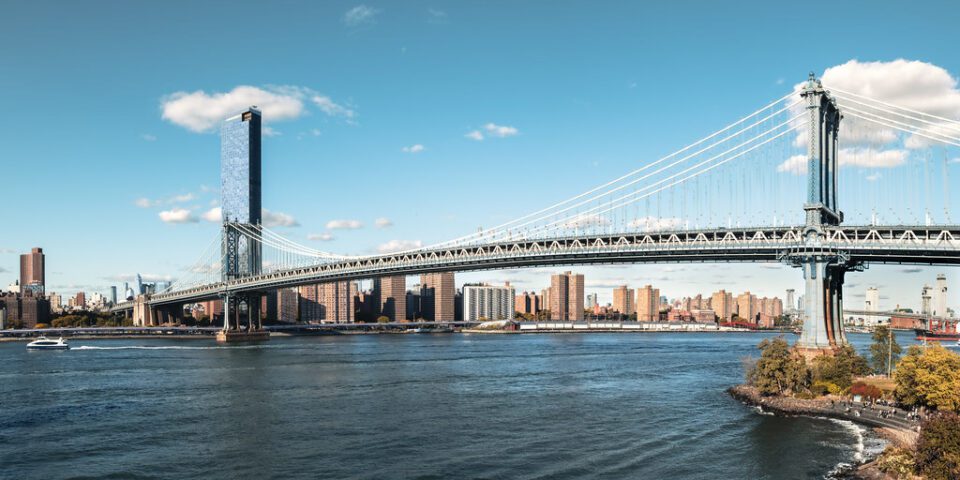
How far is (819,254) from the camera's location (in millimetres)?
45188

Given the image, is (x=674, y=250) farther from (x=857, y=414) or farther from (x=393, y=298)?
(x=393, y=298)

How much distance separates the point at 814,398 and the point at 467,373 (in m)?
24.8

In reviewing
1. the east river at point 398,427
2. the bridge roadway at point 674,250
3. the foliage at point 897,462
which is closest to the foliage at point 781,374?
the east river at point 398,427

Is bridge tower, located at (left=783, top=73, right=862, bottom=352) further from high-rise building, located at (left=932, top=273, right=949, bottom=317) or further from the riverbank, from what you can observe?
high-rise building, located at (left=932, top=273, right=949, bottom=317)

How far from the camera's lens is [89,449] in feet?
90.2

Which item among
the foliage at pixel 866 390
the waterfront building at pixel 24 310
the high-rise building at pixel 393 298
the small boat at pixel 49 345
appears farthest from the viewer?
the high-rise building at pixel 393 298

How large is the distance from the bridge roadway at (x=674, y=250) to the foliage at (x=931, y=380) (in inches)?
471

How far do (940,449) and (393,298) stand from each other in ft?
522

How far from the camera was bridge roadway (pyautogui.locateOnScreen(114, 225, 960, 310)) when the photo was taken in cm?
4409

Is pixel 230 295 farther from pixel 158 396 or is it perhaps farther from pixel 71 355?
pixel 158 396

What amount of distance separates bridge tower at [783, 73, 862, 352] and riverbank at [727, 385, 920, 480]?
6862 mm

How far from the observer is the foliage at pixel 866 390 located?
120 feet

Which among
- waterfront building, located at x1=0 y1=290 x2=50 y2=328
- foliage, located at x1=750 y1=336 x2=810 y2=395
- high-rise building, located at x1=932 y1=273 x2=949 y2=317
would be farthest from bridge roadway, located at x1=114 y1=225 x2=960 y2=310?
Result: high-rise building, located at x1=932 y1=273 x2=949 y2=317

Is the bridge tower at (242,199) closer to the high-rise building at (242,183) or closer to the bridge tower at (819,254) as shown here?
the high-rise building at (242,183)
